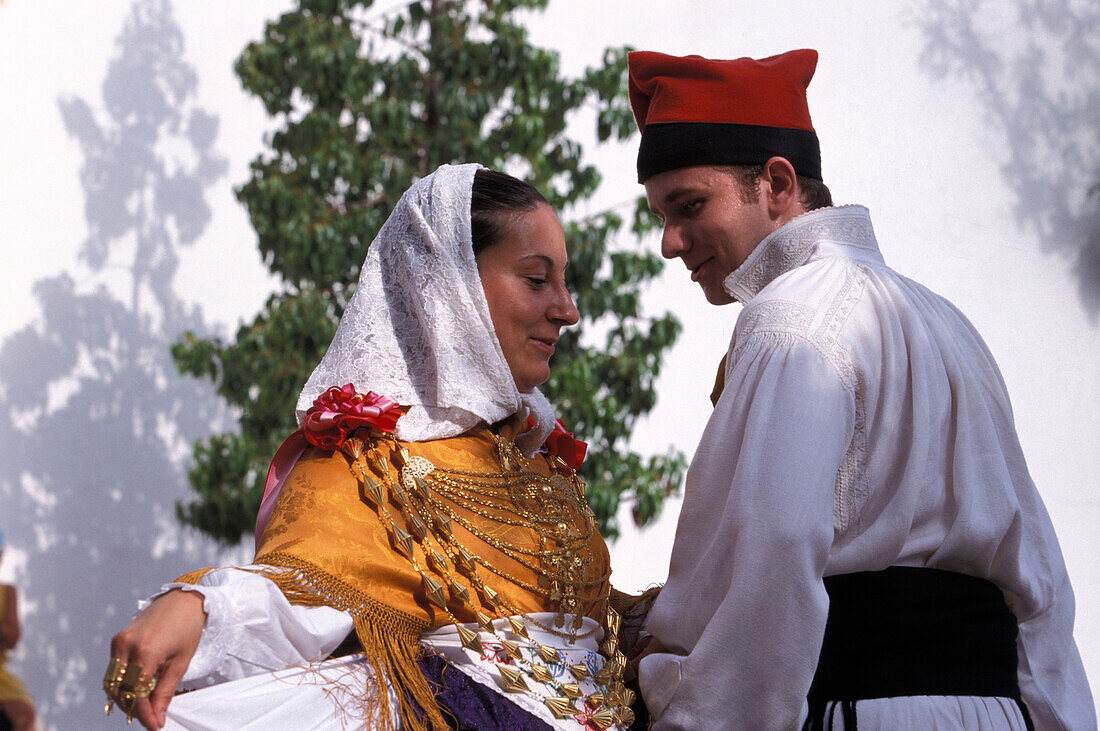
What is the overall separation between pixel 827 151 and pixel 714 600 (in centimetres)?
371

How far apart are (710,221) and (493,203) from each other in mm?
476

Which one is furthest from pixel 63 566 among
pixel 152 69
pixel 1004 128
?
pixel 1004 128

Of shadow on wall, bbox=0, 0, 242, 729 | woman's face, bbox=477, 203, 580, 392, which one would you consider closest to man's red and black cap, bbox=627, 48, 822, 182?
woman's face, bbox=477, 203, 580, 392

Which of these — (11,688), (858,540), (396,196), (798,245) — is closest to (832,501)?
(858,540)

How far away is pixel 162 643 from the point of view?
1469 millimetres

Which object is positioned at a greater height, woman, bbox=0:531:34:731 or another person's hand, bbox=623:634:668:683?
woman, bbox=0:531:34:731

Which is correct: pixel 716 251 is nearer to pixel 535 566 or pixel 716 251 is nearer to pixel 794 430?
pixel 794 430

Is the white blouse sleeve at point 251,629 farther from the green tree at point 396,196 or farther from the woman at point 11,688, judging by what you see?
the green tree at point 396,196

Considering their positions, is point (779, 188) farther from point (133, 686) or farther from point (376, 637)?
point (133, 686)

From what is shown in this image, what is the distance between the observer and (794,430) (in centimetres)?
171

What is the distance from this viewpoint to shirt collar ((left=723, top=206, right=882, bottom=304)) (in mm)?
2049

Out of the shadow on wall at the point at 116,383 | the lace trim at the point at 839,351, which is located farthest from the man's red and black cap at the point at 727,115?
the shadow on wall at the point at 116,383

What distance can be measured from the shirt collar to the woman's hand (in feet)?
3.77

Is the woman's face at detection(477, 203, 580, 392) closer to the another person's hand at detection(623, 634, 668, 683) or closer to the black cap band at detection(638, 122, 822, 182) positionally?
the black cap band at detection(638, 122, 822, 182)
